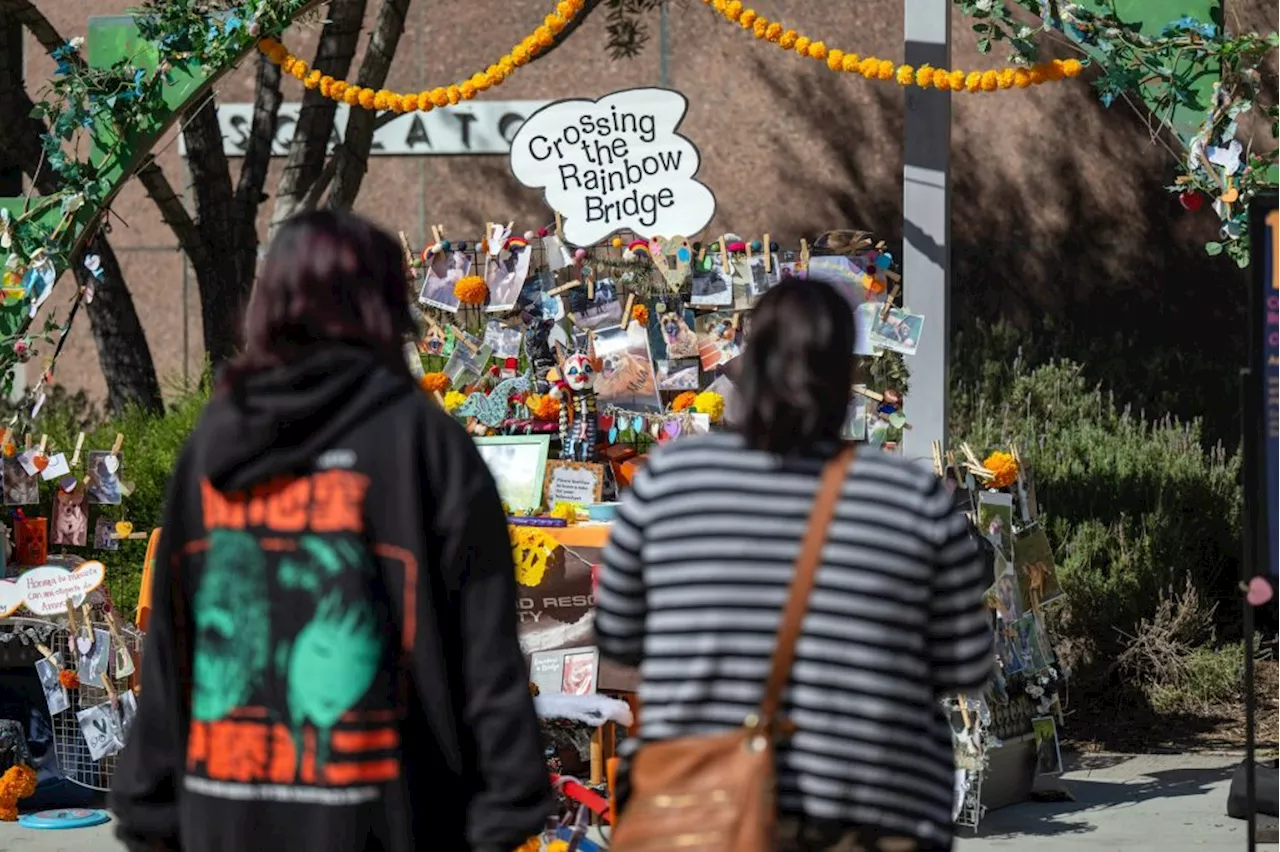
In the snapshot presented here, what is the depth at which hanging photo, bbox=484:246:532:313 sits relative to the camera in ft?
22.3

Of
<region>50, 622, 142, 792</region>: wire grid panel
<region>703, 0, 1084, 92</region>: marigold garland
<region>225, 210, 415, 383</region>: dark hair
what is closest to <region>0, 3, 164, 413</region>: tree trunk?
<region>50, 622, 142, 792</region>: wire grid panel

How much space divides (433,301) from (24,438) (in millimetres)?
1617

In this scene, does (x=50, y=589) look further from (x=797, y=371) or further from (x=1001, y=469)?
(x=797, y=371)

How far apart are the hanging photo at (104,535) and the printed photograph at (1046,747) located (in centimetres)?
339

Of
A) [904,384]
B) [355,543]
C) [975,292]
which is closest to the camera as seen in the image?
[355,543]

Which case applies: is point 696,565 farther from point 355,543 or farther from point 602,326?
point 602,326

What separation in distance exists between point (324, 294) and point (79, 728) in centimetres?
443

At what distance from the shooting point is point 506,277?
683 centimetres

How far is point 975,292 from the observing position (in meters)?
11.3

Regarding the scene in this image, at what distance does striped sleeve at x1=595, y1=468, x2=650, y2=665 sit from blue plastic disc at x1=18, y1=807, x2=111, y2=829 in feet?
13.5

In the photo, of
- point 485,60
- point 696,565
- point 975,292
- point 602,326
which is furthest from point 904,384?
point 485,60

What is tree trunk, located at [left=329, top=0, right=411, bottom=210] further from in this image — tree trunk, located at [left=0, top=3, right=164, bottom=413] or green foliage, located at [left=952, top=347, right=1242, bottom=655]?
green foliage, located at [left=952, top=347, right=1242, bottom=655]

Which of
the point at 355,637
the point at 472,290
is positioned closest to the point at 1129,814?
the point at 472,290

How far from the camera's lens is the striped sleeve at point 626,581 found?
2.87 m
